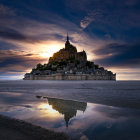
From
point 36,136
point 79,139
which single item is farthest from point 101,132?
point 36,136

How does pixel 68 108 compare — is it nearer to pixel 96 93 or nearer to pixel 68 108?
pixel 68 108

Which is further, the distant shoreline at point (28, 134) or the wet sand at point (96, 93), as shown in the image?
the wet sand at point (96, 93)

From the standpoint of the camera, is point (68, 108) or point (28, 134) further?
point (68, 108)

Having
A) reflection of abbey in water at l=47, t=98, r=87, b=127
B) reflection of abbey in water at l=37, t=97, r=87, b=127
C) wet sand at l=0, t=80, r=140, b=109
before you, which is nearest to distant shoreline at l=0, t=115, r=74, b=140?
reflection of abbey in water at l=37, t=97, r=87, b=127

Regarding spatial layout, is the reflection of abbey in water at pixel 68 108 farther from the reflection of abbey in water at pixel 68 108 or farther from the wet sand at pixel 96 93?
the wet sand at pixel 96 93

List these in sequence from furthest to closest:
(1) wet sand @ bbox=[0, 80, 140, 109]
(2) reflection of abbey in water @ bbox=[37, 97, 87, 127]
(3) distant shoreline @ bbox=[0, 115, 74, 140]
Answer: (1) wet sand @ bbox=[0, 80, 140, 109] → (2) reflection of abbey in water @ bbox=[37, 97, 87, 127] → (3) distant shoreline @ bbox=[0, 115, 74, 140]

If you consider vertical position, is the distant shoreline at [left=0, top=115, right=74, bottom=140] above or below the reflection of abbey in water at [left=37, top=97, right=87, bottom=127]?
above

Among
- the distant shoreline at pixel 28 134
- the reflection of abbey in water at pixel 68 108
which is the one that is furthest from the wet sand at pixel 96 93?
the distant shoreline at pixel 28 134

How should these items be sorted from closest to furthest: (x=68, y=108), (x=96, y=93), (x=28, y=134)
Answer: (x=28, y=134)
(x=68, y=108)
(x=96, y=93)

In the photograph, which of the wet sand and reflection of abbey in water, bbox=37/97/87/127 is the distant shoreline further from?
the wet sand

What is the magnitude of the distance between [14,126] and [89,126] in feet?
11.3

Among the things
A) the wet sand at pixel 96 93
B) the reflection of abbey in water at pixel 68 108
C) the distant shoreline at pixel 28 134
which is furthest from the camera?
the wet sand at pixel 96 93

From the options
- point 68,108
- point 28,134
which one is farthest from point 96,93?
point 28,134

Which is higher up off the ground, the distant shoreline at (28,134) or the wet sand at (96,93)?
the distant shoreline at (28,134)
